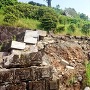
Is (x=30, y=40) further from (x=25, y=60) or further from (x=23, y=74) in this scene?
(x=23, y=74)

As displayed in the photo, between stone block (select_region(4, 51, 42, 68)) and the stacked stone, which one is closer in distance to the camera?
the stacked stone

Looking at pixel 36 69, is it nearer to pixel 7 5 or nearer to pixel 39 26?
pixel 39 26

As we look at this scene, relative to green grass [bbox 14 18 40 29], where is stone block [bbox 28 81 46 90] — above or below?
below

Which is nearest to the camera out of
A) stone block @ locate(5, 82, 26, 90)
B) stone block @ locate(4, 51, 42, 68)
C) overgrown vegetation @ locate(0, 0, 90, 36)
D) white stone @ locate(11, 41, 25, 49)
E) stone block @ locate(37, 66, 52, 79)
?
stone block @ locate(5, 82, 26, 90)

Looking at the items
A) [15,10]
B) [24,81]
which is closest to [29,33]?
[24,81]

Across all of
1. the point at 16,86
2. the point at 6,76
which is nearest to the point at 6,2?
the point at 6,76

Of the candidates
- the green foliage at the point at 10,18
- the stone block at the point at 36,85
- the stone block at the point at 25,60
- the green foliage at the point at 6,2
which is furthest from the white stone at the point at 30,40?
the green foliage at the point at 6,2

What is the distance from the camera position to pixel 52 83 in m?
4.77

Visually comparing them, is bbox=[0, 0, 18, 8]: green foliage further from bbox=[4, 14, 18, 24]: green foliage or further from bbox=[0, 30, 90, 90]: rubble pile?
bbox=[0, 30, 90, 90]: rubble pile

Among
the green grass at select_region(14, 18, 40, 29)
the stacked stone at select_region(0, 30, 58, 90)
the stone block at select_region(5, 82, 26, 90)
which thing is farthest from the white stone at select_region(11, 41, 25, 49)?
the green grass at select_region(14, 18, 40, 29)

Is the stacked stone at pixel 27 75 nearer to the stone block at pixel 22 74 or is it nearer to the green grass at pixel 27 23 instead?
the stone block at pixel 22 74

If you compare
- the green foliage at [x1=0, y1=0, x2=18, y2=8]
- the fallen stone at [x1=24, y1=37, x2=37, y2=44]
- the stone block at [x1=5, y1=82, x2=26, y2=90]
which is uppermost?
the green foliage at [x1=0, y1=0, x2=18, y2=8]

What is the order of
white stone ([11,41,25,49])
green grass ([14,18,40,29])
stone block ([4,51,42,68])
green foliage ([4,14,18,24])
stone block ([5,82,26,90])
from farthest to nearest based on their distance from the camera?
1. green foliage ([4,14,18,24])
2. green grass ([14,18,40,29])
3. white stone ([11,41,25,49])
4. stone block ([4,51,42,68])
5. stone block ([5,82,26,90])

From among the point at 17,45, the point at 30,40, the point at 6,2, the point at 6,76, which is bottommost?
the point at 6,76
